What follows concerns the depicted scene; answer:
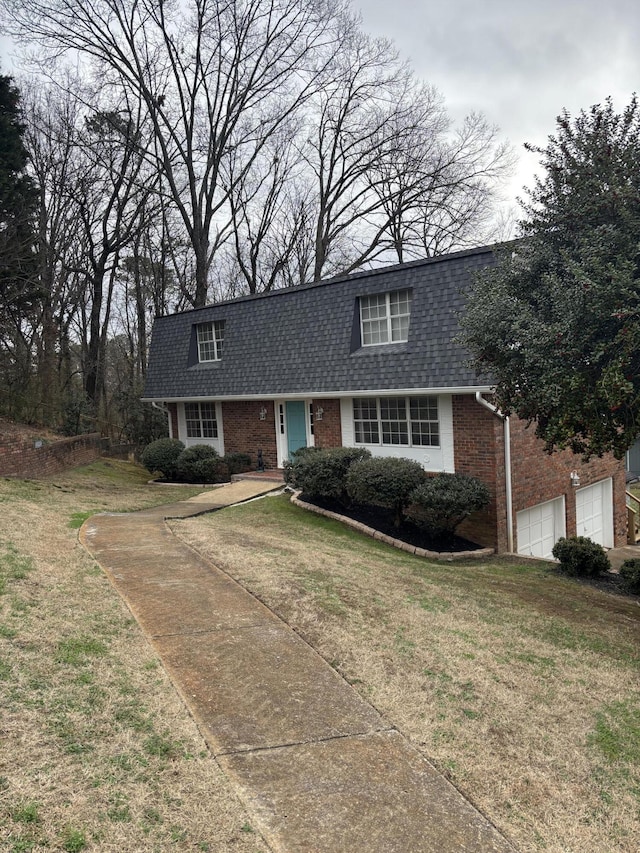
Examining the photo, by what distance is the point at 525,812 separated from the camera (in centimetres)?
386

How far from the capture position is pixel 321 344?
1752cm

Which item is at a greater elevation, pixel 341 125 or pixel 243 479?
pixel 341 125

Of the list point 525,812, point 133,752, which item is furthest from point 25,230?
point 525,812

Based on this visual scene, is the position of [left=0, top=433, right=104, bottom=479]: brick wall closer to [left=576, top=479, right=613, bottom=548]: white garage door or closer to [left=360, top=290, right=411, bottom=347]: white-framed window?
[left=360, top=290, right=411, bottom=347]: white-framed window

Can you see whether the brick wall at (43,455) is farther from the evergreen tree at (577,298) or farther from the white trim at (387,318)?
the evergreen tree at (577,298)

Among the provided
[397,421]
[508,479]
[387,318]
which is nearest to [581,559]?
[508,479]

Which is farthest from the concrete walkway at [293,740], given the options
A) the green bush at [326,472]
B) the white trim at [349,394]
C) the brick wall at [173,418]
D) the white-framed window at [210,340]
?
the brick wall at [173,418]

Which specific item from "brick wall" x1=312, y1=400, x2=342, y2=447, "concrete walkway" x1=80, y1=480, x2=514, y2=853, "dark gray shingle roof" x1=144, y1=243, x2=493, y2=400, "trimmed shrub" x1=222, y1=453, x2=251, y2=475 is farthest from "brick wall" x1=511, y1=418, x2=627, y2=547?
"concrete walkway" x1=80, y1=480, x2=514, y2=853

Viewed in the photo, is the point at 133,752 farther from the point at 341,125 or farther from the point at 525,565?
the point at 341,125

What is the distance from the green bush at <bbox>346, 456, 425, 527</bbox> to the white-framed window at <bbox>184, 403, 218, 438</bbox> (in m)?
8.36

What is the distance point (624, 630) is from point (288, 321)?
12867 mm

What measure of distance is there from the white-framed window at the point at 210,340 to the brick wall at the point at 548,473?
10.8 metres

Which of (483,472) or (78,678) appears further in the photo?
(483,472)

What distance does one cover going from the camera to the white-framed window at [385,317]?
52.3 ft
